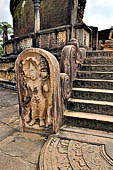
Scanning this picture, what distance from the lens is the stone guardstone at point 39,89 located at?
2.03 meters

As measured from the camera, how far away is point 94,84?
3.08 meters

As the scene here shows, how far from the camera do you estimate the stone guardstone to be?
203 centimetres

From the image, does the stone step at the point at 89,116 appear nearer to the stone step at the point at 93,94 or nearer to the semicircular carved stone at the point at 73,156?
the stone step at the point at 93,94

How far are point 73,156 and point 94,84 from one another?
73.3 inches

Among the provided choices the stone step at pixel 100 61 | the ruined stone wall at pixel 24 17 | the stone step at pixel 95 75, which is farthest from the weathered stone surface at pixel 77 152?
the ruined stone wall at pixel 24 17

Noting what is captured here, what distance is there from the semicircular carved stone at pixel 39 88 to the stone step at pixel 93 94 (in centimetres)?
76

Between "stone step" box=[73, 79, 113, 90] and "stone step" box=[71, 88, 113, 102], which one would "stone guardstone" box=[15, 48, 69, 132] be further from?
"stone step" box=[73, 79, 113, 90]

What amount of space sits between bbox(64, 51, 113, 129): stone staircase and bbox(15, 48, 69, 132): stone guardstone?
44cm

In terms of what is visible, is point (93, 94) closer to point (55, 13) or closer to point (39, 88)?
point (39, 88)

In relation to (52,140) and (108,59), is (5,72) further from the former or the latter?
(52,140)

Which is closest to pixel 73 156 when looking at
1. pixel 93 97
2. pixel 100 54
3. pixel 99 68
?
pixel 93 97

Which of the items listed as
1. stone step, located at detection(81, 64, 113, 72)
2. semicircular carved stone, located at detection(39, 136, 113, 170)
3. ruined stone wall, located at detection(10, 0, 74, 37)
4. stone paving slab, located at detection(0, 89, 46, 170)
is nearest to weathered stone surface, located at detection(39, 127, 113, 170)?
semicircular carved stone, located at detection(39, 136, 113, 170)

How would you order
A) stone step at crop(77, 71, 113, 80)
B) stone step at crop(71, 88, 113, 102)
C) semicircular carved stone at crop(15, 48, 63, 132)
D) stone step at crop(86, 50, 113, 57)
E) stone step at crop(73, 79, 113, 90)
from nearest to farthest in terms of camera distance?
semicircular carved stone at crop(15, 48, 63, 132) < stone step at crop(71, 88, 113, 102) < stone step at crop(73, 79, 113, 90) < stone step at crop(77, 71, 113, 80) < stone step at crop(86, 50, 113, 57)

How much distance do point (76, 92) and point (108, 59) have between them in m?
1.73
